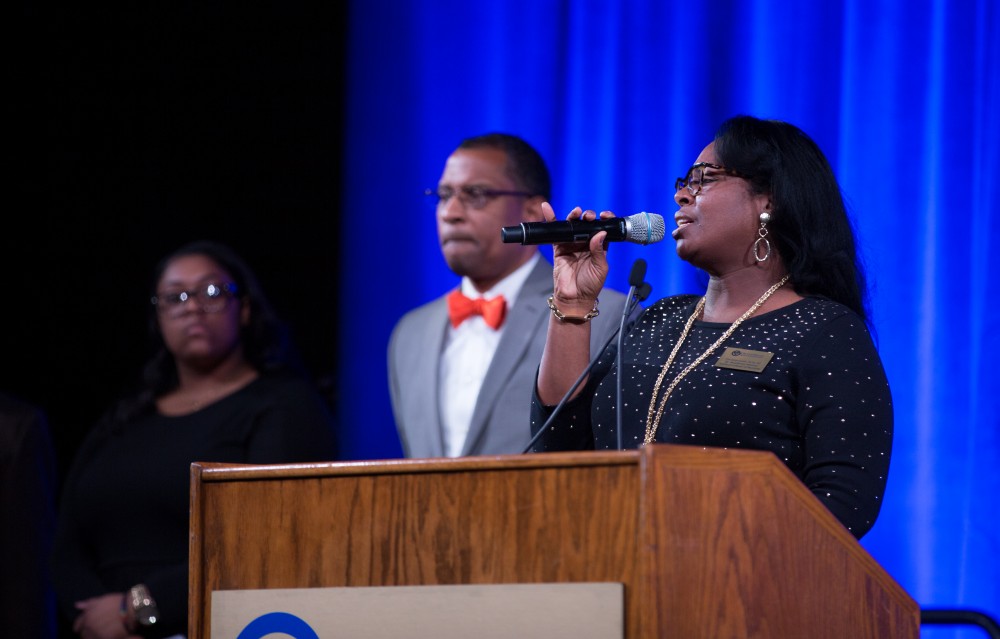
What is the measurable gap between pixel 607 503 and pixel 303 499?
18.3 inches

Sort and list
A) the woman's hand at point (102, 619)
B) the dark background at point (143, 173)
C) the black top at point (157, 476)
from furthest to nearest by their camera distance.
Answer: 1. the dark background at point (143, 173)
2. the black top at point (157, 476)
3. the woman's hand at point (102, 619)

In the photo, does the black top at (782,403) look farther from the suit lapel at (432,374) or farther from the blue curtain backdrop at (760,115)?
the blue curtain backdrop at (760,115)

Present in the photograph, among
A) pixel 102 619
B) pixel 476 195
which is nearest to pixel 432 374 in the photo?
pixel 476 195

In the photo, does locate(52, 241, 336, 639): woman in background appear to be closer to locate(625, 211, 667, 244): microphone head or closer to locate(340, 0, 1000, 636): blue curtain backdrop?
locate(340, 0, 1000, 636): blue curtain backdrop

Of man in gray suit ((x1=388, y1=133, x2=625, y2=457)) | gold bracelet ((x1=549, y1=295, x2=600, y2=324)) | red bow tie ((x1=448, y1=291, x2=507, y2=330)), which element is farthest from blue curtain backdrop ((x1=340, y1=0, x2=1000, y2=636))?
gold bracelet ((x1=549, y1=295, x2=600, y2=324))

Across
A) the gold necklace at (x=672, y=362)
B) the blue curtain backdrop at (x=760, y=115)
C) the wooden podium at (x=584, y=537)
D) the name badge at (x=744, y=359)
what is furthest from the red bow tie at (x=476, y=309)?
the wooden podium at (x=584, y=537)

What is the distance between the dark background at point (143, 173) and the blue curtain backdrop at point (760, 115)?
0.50 feet

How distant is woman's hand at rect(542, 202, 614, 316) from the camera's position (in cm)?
222

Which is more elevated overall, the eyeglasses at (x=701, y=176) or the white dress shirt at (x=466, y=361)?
the eyeglasses at (x=701, y=176)

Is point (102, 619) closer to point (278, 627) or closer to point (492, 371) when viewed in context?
point (492, 371)

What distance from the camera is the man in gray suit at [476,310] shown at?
11.2 ft

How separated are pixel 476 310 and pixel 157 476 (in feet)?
3.51

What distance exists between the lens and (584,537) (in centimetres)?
154

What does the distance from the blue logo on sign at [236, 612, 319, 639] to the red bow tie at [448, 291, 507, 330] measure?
6.33 feet
